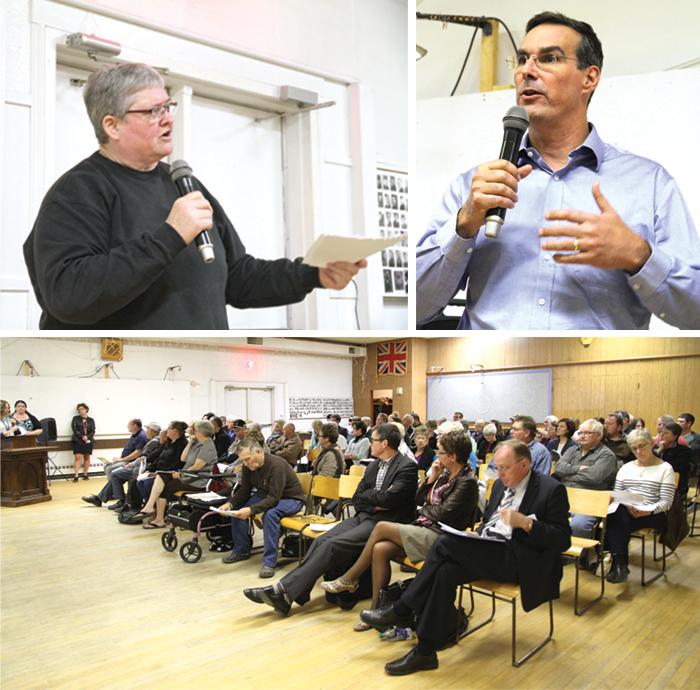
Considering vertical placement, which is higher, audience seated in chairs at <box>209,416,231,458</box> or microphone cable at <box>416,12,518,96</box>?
microphone cable at <box>416,12,518,96</box>

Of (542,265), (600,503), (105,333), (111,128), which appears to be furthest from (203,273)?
(600,503)

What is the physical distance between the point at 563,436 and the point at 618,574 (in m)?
0.98

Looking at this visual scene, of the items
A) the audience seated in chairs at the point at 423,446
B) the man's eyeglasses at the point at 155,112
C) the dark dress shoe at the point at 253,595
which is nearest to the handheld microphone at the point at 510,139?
the man's eyeglasses at the point at 155,112

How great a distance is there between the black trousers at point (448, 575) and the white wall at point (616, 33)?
2.05 m

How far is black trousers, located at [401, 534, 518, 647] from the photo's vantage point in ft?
9.03

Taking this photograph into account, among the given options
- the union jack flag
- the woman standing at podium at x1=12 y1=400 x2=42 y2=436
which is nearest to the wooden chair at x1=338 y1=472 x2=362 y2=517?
the union jack flag

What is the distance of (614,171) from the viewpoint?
1783mm

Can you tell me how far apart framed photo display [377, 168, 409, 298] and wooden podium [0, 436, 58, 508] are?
184cm

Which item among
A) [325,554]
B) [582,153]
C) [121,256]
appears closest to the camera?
[121,256]

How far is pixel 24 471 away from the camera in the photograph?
3051 mm

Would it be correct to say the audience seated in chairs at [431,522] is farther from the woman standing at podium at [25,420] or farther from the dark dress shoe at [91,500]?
the woman standing at podium at [25,420]

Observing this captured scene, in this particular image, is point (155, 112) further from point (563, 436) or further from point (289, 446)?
point (563, 436)

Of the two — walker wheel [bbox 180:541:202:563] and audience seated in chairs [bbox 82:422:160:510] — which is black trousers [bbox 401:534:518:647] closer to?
audience seated in chairs [bbox 82:422:160:510]

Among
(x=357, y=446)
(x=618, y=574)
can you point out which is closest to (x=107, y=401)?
(x=357, y=446)
